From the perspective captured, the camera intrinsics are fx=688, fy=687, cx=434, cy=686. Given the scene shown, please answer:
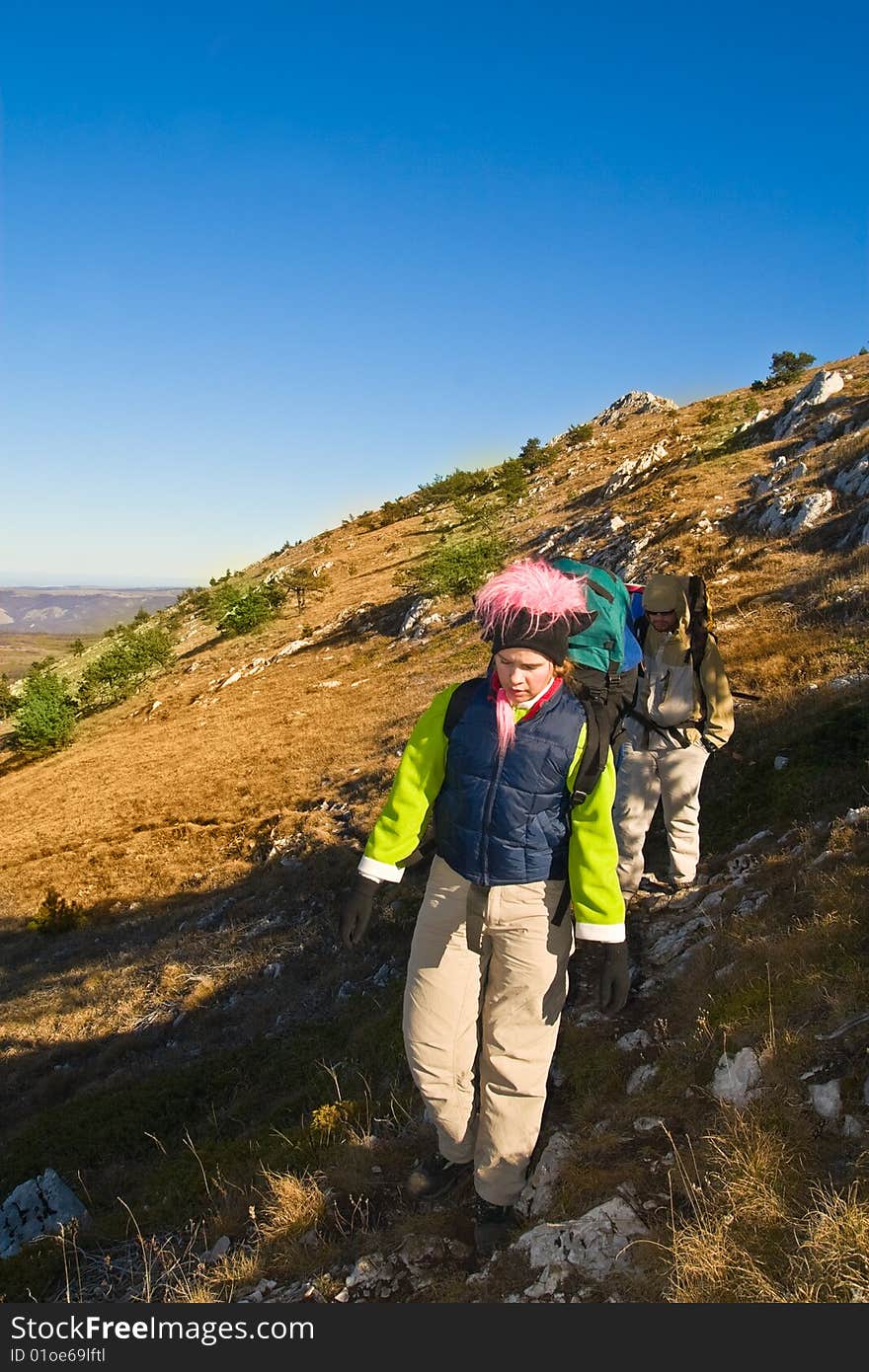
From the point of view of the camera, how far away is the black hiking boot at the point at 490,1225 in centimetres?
330

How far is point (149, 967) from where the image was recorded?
1125 cm

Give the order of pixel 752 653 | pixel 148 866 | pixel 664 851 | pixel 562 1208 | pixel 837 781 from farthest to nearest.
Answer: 1. pixel 148 866
2. pixel 752 653
3. pixel 664 851
4. pixel 837 781
5. pixel 562 1208

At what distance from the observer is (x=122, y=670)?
4691 centimetres

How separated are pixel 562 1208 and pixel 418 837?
1897mm

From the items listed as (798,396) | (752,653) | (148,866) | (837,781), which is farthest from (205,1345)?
(798,396)

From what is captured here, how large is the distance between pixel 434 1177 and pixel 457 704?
265 centimetres

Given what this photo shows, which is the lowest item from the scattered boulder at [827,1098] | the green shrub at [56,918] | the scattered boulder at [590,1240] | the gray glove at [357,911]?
the green shrub at [56,918]

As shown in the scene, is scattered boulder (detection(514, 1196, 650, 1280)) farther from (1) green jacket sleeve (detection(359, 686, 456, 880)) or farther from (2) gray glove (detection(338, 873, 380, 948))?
(1) green jacket sleeve (detection(359, 686, 456, 880))

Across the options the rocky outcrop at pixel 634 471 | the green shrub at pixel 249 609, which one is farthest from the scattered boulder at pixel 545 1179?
the green shrub at pixel 249 609

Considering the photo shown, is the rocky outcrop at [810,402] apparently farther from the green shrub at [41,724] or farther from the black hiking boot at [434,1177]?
the green shrub at [41,724]

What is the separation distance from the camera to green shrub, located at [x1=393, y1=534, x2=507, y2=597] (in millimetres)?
36713

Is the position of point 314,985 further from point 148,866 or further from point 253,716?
point 253,716

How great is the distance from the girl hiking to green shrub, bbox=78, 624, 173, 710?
152ft

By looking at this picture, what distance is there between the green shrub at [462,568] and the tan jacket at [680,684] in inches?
1174
